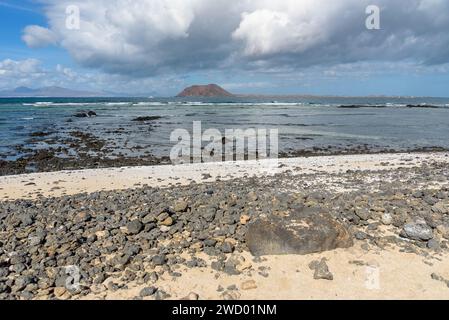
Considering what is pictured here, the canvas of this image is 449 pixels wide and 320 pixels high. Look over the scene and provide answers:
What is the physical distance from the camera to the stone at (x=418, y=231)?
6.23 meters

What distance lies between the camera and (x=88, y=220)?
707 centimetres

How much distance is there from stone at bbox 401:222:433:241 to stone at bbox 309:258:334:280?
1848 mm


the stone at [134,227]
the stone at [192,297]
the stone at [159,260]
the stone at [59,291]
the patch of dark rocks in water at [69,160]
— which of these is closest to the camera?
the stone at [192,297]

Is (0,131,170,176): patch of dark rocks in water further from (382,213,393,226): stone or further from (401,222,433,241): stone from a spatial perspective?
(401,222,433,241): stone

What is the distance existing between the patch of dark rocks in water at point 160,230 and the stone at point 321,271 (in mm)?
18

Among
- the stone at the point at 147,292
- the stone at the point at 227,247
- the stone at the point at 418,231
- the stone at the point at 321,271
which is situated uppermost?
the stone at the point at 418,231

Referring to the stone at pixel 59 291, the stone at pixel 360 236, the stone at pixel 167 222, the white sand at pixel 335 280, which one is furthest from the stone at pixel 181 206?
the stone at pixel 360 236

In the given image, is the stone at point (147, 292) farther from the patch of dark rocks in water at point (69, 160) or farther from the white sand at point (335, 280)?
the patch of dark rocks in water at point (69, 160)

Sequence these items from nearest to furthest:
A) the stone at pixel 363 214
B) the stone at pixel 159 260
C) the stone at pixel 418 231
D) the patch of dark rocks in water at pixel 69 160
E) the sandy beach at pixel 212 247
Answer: the sandy beach at pixel 212 247, the stone at pixel 159 260, the stone at pixel 418 231, the stone at pixel 363 214, the patch of dark rocks in water at pixel 69 160

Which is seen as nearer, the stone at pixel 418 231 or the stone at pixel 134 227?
the stone at pixel 418 231

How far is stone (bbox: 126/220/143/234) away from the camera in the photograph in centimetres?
649

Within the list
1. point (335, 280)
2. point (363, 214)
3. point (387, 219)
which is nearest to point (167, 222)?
point (335, 280)
